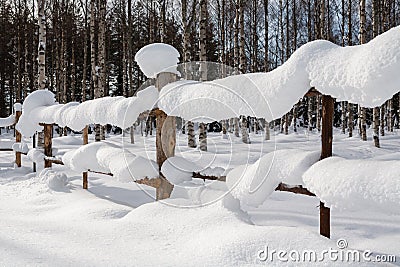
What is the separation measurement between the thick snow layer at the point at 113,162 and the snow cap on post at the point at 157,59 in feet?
3.10

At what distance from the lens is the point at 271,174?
8.57 ft

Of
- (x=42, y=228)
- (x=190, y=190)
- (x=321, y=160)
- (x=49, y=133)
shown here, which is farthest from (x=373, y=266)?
(x=49, y=133)

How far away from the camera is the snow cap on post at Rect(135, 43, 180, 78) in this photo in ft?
12.5

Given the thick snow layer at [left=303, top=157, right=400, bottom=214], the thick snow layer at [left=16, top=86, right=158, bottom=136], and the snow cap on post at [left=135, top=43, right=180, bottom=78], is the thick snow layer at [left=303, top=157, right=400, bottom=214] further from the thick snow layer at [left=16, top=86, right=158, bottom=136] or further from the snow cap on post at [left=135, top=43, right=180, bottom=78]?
the snow cap on post at [left=135, top=43, right=180, bottom=78]

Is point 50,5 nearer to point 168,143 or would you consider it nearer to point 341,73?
point 168,143

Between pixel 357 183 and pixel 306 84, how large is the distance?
2.42 feet

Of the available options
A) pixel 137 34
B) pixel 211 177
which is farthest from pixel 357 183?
pixel 137 34

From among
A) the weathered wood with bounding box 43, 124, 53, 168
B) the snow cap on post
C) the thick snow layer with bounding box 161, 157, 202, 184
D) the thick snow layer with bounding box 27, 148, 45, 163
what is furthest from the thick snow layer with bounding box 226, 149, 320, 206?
the thick snow layer with bounding box 27, 148, 45, 163

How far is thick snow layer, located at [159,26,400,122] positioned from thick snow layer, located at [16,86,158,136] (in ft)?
1.55

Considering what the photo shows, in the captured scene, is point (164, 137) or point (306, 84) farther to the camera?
point (164, 137)

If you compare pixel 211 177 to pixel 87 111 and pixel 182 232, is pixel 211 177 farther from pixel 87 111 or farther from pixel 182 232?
pixel 87 111

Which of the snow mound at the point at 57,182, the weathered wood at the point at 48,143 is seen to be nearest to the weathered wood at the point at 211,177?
the snow mound at the point at 57,182

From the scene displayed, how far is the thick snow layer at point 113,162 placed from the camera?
3.67 m

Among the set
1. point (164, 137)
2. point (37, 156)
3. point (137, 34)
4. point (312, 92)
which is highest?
point (137, 34)
